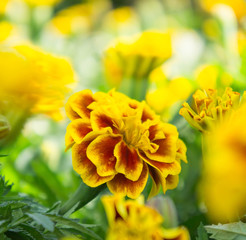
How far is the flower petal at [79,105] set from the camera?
565mm

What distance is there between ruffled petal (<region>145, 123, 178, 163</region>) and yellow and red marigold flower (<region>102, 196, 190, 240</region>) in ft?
0.21

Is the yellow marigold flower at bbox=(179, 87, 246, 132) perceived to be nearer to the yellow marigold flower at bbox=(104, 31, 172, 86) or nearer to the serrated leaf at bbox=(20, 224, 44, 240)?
the serrated leaf at bbox=(20, 224, 44, 240)

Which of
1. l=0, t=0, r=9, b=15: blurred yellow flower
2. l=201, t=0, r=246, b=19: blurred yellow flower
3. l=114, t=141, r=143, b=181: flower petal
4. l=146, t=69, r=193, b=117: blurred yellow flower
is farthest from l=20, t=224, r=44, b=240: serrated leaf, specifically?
l=0, t=0, r=9, b=15: blurred yellow flower

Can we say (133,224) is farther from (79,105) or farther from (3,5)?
(3,5)

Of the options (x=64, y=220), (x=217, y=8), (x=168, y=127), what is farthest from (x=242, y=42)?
(x=64, y=220)

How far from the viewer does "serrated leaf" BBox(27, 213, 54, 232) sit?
453 mm

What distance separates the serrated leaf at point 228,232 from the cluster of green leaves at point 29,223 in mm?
120

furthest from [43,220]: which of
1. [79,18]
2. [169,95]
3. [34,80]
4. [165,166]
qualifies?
[79,18]

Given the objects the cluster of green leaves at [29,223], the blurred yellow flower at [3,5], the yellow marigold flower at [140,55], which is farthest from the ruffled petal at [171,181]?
the blurred yellow flower at [3,5]

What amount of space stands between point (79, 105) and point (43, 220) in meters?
0.16

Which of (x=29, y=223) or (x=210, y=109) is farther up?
(x=210, y=109)

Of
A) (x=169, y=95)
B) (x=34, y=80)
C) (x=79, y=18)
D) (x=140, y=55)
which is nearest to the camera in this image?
(x=34, y=80)

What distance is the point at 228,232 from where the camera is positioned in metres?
0.52

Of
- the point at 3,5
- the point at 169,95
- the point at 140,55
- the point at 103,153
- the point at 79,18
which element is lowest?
the point at 79,18
